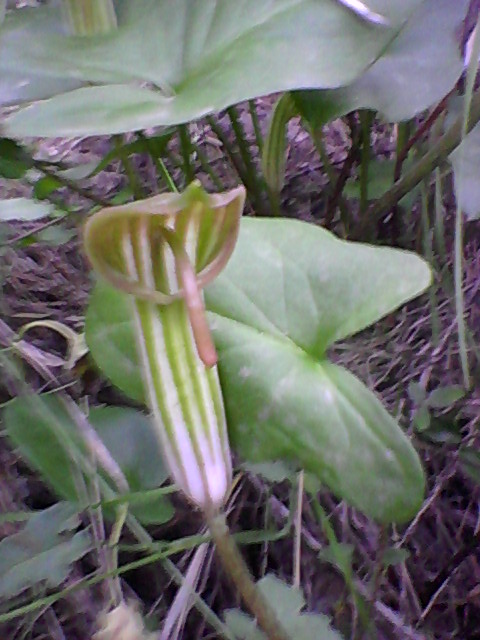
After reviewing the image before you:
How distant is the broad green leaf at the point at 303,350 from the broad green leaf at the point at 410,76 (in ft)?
0.52

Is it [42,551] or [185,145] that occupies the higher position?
[185,145]

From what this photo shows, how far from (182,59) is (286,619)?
0.35 meters

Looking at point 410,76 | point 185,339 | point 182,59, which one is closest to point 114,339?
point 185,339

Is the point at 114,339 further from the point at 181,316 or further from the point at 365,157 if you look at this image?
the point at 365,157

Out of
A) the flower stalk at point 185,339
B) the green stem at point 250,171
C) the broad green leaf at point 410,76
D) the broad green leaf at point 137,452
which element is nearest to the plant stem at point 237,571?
the flower stalk at point 185,339

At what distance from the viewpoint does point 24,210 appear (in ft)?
1.99

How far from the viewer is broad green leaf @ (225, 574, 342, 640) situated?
0.43 meters

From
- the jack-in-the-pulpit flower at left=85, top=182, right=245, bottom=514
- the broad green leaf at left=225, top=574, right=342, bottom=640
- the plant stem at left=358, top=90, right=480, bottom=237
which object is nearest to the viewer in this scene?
the jack-in-the-pulpit flower at left=85, top=182, right=245, bottom=514

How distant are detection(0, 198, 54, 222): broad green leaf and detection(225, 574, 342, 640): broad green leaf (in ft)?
1.15

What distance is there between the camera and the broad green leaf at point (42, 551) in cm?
44

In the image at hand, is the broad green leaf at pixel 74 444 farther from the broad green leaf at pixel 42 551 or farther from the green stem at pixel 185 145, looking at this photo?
the green stem at pixel 185 145

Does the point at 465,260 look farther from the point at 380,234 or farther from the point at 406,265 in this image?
the point at 406,265

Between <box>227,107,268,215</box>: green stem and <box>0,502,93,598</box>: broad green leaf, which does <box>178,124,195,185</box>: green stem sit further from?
<box>0,502,93,598</box>: broad green leaf

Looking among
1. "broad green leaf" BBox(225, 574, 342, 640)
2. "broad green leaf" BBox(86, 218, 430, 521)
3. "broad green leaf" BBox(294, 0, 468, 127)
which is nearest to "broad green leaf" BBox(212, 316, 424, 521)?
"broad green leaf" BBox(86, 218, 430, 521)
